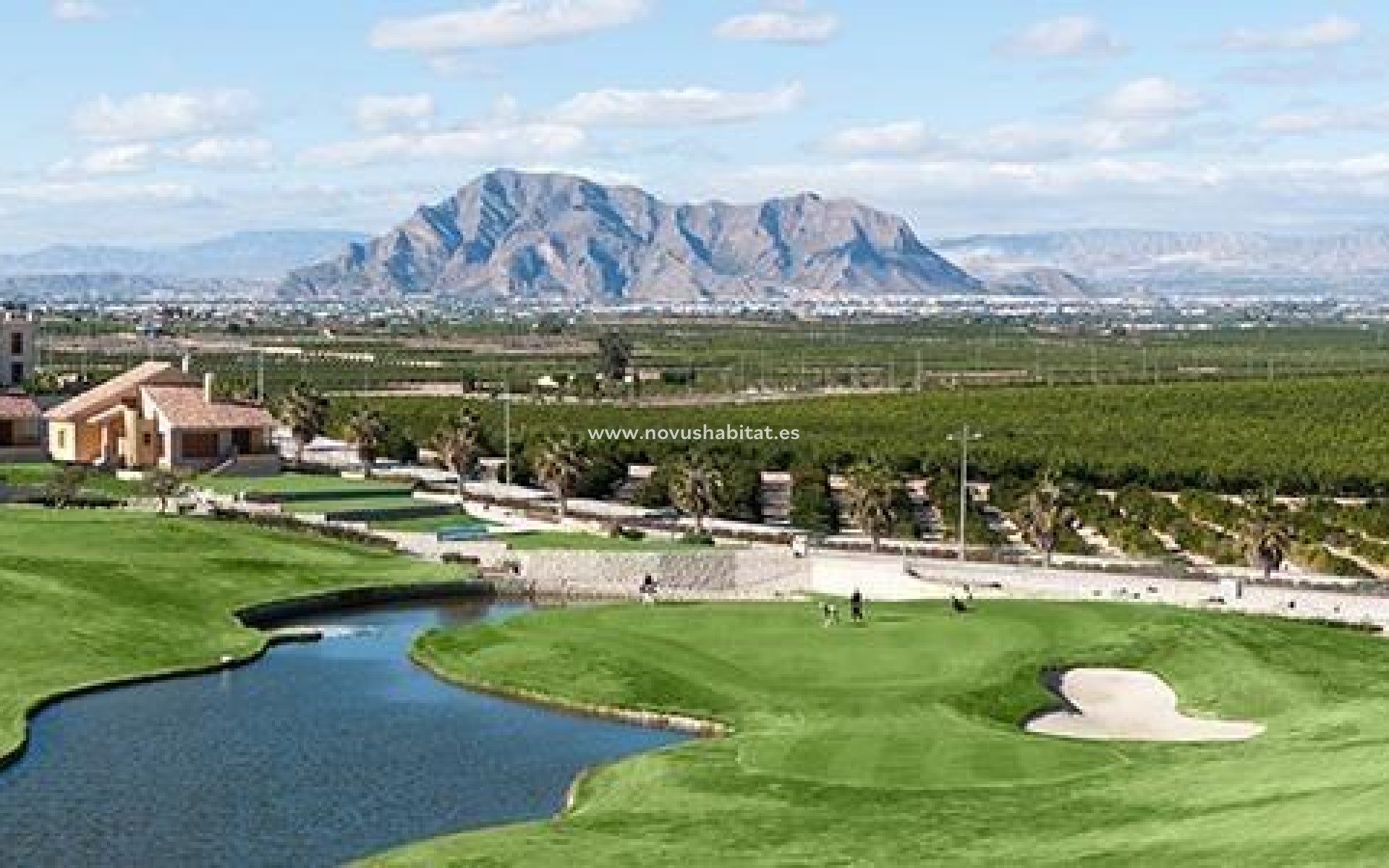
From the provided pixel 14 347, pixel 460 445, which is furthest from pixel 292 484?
pixel 14 347

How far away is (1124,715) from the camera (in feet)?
189

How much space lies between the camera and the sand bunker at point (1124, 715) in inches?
2164

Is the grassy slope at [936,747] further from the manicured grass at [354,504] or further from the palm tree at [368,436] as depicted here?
the palm tree at [368,436]

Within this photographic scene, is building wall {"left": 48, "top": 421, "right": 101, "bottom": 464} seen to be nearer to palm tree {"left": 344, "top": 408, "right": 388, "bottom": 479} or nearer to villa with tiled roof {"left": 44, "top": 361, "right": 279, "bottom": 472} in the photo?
villa with tiled roof {"left": 44, "top": 361, "right": 279, "bottom": 472}

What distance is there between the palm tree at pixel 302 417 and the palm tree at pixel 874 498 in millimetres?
37019

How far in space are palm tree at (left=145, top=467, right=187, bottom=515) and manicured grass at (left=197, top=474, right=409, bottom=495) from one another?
10.5 feet

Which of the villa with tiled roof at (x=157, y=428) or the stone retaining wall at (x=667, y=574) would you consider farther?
the villa with tiled roof at (x=157, y=428)

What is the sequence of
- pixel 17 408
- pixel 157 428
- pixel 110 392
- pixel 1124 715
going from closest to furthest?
pixel 1124 715 < pixel 157 428 < pixel 17 408 < pixel 110 392

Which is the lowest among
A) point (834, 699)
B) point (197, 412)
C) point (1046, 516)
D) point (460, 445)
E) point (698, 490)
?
point (834, 699)

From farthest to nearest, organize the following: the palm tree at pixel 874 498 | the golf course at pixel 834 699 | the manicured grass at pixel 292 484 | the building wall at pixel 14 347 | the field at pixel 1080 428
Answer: the building wall at pixel 14 347 < the field at pixel 1080 428 < the manicured grass at pixel 292 484 < the palm tree at pixel 874 498 < the golf course at pixel 834 699

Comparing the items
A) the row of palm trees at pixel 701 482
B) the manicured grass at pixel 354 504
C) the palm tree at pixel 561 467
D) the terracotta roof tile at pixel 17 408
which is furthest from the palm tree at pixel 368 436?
the terracotta roof tile at pixel 17 408

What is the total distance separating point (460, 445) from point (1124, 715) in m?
61.2

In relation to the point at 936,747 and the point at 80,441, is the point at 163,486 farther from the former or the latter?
the point at 936,747

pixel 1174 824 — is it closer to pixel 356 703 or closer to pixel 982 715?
pixel 982 715
